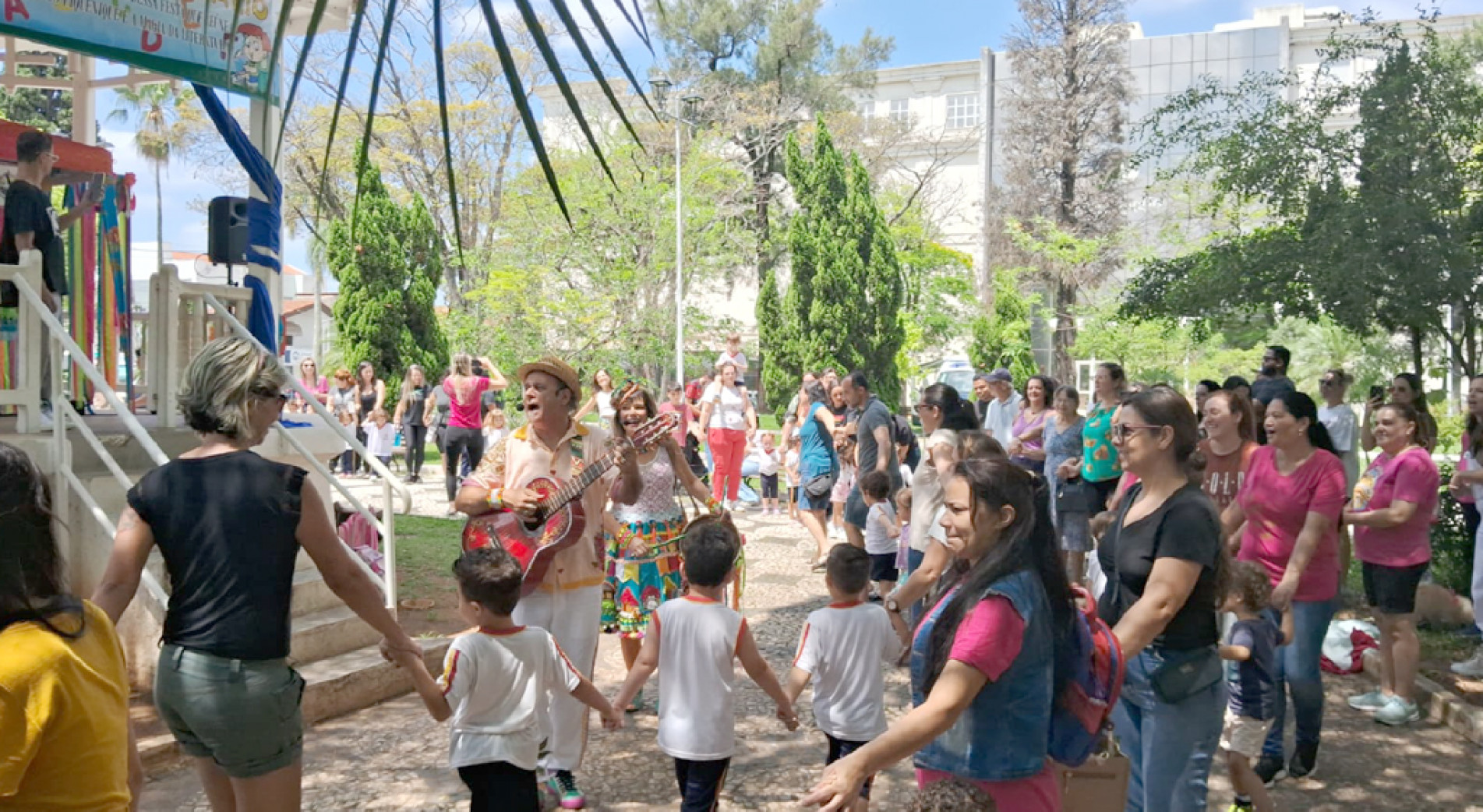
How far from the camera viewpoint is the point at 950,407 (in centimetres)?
738

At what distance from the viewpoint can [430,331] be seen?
89.4ft

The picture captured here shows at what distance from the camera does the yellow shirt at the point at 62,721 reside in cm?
211

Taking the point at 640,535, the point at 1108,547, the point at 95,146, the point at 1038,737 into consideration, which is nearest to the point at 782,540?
the point at 640,535

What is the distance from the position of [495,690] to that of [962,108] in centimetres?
5521

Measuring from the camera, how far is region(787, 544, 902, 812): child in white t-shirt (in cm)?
425

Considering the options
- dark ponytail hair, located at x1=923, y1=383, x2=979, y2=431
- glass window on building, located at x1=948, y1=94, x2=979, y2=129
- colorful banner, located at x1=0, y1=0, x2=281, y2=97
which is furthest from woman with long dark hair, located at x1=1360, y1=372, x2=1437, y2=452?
glass window on building, located at x1=948, y1=94, x2=979, y2=129

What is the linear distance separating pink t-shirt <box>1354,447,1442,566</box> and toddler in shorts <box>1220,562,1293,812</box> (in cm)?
175

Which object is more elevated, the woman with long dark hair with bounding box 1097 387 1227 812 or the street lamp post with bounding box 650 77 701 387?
the street lamp post with bounding box 650 77 701 387

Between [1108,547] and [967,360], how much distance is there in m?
32.3

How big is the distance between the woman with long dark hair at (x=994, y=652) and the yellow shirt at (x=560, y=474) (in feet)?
7.82

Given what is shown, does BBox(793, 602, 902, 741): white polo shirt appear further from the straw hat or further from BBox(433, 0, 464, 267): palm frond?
BBox(433, 0, 464, 267): palm frond

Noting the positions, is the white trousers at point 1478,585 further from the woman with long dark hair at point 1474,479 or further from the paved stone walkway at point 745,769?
the paved stone walkway at point 745,769

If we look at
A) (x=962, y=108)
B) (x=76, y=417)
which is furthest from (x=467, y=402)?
(x=962, y=108)

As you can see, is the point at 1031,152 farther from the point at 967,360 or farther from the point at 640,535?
the point at 640,535
